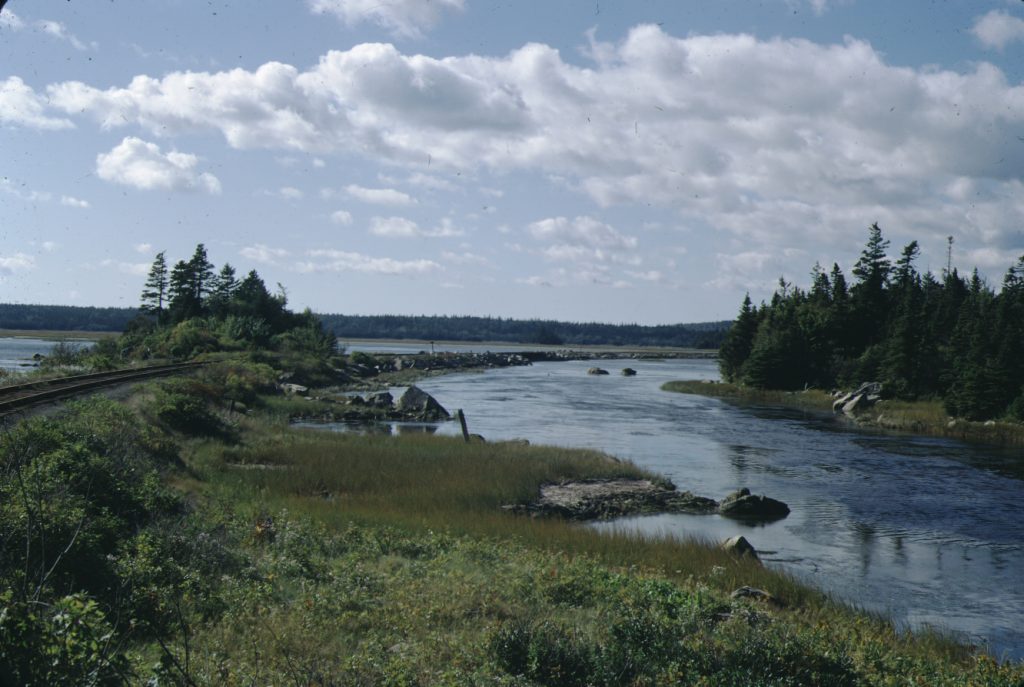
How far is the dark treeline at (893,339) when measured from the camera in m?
56.1

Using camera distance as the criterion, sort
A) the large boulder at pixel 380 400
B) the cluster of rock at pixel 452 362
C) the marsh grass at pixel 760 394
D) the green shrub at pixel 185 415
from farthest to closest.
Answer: the cluster of rock at pixel 452 362, the marsh grass at pixel 760 394, the large boulder at pixel 380 400, the green shrub at pixel 185 415

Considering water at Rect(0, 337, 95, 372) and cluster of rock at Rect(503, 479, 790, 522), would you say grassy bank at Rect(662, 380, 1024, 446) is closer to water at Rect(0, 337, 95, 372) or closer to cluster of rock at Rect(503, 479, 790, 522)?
cluster of rock at Rect(503, 479, 790, 522)

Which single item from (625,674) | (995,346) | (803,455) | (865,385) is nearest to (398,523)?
(625,674)

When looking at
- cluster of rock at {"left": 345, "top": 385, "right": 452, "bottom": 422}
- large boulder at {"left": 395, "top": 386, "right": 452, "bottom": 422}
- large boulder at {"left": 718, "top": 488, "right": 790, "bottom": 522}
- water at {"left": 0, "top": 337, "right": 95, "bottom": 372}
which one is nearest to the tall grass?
large boulder at {"left": 718, "top": 488, "right": 790, "bottom": 522}

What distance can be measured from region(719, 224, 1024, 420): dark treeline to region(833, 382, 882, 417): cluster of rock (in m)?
1.19

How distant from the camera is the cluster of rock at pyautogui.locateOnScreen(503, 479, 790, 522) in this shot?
25016 millimetres

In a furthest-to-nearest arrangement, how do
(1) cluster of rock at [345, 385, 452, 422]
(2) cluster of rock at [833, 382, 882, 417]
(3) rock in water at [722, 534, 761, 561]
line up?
(2) cluster of rock at [833, 382, 882, 417] < (1) cluster of rock at [345, 385, 452, 422] < (3) rock in water at [722, 534, 761, 561]

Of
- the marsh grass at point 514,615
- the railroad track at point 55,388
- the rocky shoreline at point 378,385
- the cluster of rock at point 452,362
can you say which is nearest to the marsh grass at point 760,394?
the rocky shoreline at point 378,385

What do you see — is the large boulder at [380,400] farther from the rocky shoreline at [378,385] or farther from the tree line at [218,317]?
the tree line at [218,317]

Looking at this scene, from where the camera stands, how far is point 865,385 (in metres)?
69.6

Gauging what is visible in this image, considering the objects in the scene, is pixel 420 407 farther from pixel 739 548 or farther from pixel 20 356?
pixel 20 356

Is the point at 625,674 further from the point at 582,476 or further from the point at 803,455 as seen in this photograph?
the point at 803,455

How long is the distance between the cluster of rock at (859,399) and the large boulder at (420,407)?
Result: 3038cm

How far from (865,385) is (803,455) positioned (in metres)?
33.2
